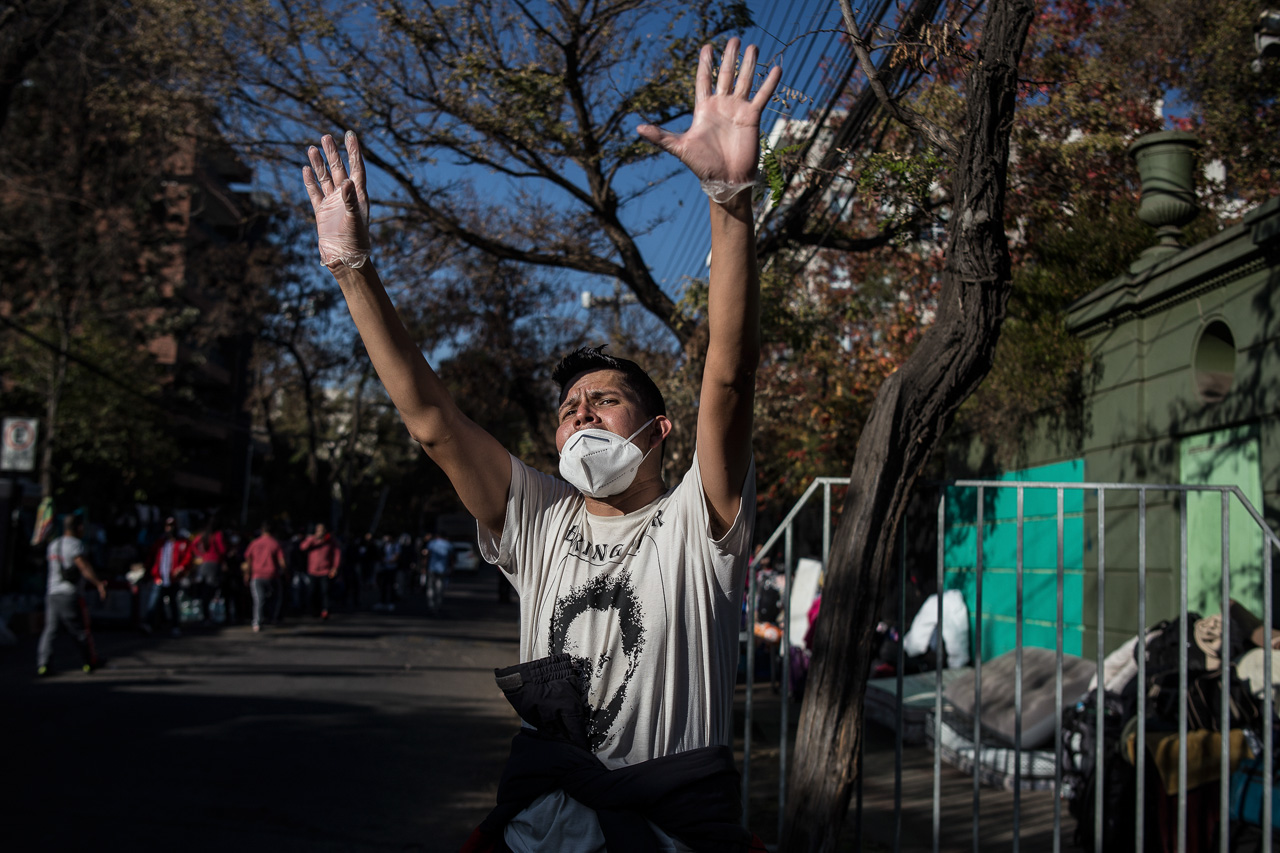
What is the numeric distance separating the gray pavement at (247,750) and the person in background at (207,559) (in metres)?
2.84

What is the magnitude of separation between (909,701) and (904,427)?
5.03m

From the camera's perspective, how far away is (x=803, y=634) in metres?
10.8

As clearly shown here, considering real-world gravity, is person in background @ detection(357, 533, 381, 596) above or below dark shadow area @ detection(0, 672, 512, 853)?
above

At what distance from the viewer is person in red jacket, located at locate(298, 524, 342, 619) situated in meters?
18.8

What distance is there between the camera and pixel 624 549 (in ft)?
7.37

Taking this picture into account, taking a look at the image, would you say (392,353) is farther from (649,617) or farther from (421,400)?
(649,617)

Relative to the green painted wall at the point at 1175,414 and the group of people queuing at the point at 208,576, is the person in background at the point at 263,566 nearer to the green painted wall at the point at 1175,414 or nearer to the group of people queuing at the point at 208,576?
the group of people queuing at the point at 208,576

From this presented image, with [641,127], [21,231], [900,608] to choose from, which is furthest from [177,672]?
[21,231]

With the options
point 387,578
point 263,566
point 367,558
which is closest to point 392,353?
point 263,566

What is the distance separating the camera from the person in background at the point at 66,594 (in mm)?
10648

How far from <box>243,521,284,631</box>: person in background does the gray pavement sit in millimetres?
2637

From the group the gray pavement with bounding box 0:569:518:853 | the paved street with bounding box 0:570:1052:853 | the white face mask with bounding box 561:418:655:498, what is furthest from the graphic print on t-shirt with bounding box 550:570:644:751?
the gray pavement with bounding box 0:569:518:853

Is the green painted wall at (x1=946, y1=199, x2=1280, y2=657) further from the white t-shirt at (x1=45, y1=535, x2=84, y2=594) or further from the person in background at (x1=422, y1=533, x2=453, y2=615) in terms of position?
the person in background at (x1=422, y1=533, x2=453, y2=615)

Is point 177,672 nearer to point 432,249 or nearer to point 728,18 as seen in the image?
point 432,249
